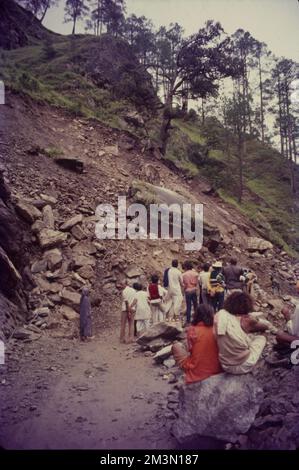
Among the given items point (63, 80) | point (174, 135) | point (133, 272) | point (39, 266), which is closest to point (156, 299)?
point (133, 272)

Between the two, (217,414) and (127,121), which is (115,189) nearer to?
(127,121)

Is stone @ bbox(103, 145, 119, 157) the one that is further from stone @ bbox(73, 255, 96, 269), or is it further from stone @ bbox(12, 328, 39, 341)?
stone @ bbox(12, 328, 39, 341)

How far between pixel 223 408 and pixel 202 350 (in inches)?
24.9

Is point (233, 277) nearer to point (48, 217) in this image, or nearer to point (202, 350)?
point (202, 350)

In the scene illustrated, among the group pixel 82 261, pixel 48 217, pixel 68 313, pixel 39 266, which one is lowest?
pixel 68 313

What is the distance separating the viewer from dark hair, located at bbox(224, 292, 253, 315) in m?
3.94

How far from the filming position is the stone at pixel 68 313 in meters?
8.60

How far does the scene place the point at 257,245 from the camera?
15508 millimetres

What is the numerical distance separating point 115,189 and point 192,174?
6517mm

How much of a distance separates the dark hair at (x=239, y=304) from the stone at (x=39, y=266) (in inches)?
261

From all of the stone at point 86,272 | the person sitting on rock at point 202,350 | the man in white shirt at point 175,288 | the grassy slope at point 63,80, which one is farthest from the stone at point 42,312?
the grassy slope at point 63,80

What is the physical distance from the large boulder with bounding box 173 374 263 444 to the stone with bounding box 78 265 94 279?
6.35m

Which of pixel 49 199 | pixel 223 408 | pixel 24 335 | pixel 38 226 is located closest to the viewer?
pixel 223 408
